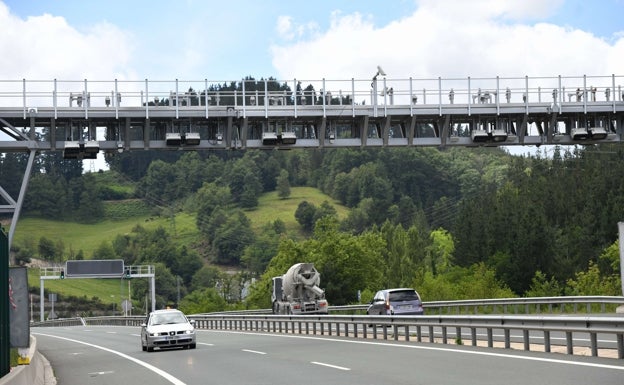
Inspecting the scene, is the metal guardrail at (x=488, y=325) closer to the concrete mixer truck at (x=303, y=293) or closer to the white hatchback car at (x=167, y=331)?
the concrete mixer truck at (x=303, y=293)

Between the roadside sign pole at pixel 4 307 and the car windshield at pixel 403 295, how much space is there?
89.1 feet

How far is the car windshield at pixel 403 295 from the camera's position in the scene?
4016 cm

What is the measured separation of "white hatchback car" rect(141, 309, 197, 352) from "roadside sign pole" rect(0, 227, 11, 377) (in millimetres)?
16868

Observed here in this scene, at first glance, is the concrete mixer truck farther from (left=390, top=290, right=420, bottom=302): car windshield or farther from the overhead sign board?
the overhead sign board

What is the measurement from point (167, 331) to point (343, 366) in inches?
441

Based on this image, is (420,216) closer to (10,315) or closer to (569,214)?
(569,214)

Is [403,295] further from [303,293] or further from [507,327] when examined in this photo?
[303,293]

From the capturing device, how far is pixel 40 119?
40906 millimetres

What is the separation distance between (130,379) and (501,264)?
85819 millimetres

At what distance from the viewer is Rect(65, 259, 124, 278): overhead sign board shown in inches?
3974

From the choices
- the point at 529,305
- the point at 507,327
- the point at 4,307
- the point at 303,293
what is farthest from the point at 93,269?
the point at 4,307

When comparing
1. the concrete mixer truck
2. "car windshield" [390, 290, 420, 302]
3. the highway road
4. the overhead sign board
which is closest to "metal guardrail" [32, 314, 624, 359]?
the highway road

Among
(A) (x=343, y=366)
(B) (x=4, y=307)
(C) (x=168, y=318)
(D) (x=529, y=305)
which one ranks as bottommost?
(D) (x=529, y=305)

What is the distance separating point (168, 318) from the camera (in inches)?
1265
